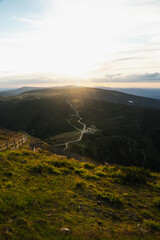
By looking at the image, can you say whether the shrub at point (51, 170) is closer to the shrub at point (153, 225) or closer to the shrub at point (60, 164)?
the shrub at point (60, 164)

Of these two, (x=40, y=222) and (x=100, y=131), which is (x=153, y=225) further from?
(x=100, y=131)

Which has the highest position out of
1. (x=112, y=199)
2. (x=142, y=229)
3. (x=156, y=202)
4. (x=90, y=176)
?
(x=112, y=199)

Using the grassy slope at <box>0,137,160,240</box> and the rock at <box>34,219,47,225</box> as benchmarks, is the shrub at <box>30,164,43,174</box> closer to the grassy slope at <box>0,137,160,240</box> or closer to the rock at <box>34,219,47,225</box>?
the grassy slope at <box>0,137,160,240</box>

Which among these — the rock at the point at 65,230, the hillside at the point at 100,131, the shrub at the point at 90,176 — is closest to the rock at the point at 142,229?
the rock at the point at 65,230

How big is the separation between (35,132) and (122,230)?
142m

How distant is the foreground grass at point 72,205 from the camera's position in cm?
679

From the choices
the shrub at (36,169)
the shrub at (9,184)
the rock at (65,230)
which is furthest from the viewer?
the shrub at (36,169)

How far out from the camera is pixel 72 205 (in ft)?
30.2

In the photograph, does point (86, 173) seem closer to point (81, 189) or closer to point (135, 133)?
point (81, 189)

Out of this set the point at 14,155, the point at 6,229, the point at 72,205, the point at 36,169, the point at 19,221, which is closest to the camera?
the point at 6,229

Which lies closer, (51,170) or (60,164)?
(51,170)

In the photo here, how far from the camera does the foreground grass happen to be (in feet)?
22.3

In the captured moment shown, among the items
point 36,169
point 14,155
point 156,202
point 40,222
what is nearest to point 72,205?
point 40,222

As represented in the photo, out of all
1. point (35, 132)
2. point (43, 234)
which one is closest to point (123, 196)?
point (43, 234)
